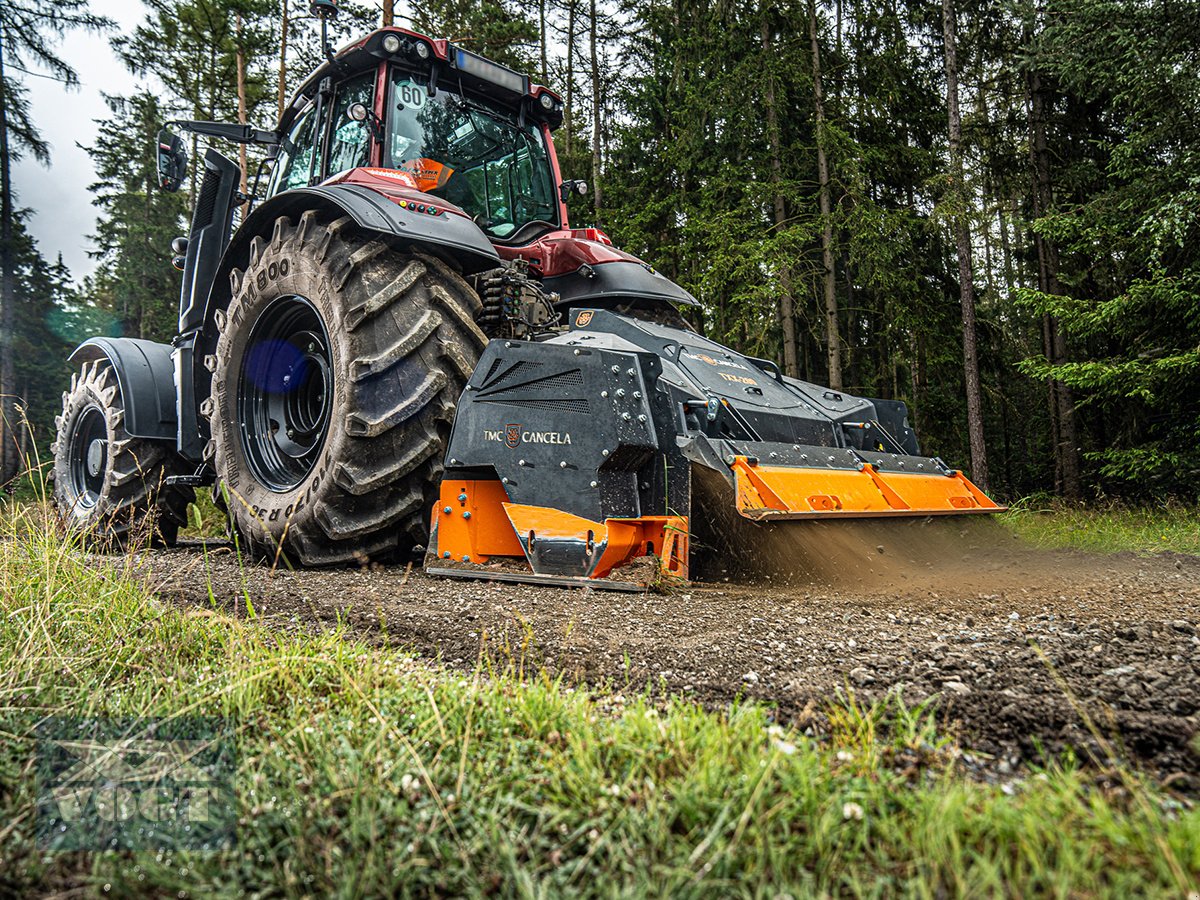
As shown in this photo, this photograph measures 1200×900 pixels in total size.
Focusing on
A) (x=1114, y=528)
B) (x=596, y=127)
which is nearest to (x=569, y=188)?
(x=1114, y=528)

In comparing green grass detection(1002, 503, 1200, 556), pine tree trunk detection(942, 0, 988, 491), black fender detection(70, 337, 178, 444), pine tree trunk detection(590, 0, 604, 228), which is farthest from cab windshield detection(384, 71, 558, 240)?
pine tree trunk detection(590, 0, 604, 228)

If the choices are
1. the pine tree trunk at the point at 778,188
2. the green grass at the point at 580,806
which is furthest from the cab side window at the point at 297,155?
the pine tree trunk at the point at 778,188

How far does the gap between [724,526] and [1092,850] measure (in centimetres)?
262

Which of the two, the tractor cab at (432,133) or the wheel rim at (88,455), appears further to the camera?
the wheel rim at (88,455)

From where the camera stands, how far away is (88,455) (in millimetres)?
6426

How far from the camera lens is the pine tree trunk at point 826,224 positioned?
12.1 m

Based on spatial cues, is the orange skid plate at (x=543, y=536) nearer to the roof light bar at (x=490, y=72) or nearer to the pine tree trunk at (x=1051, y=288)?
the roof light bar at (x=490, y=72)

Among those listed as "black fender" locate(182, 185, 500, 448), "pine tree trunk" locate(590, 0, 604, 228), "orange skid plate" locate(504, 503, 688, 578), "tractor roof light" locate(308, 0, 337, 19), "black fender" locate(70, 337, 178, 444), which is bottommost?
"orange skid plate" locate(504, 503, 688, 578)

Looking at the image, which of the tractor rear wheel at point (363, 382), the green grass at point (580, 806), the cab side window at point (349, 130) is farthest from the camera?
the cab side window at point (349, 130)

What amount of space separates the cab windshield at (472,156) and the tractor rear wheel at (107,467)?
2.91m

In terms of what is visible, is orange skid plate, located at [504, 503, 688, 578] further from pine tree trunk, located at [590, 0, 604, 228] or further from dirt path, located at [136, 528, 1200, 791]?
pine tree trunk, located at [590, 0, 604, 228]

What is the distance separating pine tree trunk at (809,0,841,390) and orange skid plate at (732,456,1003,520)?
7.58 metres

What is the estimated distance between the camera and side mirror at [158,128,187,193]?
5.17 metres

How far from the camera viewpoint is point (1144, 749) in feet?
4.69
